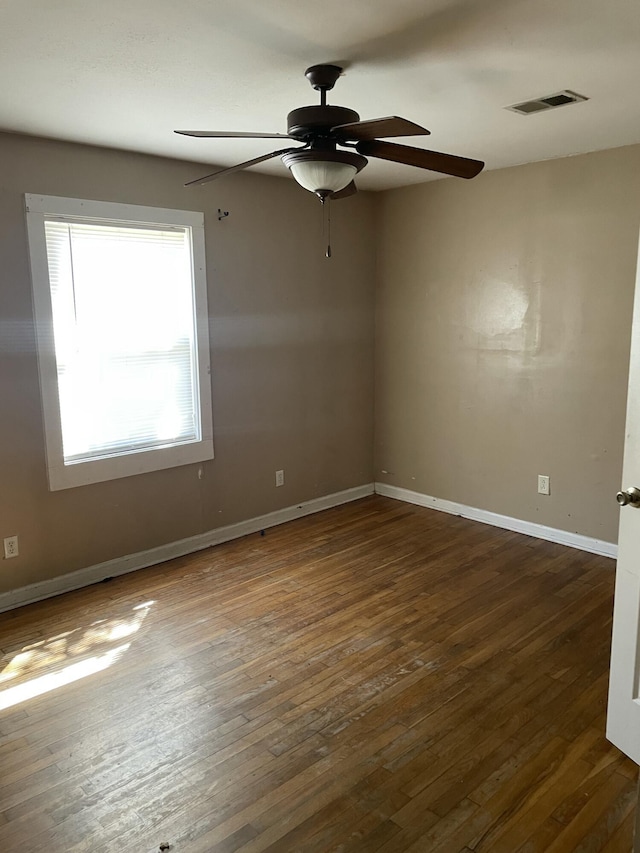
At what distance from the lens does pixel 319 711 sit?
2420mm

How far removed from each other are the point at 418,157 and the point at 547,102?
3.19ft

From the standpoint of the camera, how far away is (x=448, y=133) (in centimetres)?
320

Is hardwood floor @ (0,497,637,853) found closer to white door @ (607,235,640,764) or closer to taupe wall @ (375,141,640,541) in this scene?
white door @ (607,235,640,764)

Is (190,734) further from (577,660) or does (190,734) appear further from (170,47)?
(170,47)

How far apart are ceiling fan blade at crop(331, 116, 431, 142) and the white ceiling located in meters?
0.32

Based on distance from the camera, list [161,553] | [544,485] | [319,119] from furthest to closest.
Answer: [544,485] → [161,553] → [319,119]

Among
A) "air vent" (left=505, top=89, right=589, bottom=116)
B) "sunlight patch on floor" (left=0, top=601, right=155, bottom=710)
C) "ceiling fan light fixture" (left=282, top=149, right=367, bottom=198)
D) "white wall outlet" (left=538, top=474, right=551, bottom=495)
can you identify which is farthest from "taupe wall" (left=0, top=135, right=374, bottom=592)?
"air vent" (left=505, top=89, right=589, bottom=116)

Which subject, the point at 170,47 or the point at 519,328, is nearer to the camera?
the point at 170,47

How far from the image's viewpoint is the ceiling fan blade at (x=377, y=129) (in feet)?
5.97

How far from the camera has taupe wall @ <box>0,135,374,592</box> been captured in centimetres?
325

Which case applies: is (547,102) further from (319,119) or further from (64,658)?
(64,658)

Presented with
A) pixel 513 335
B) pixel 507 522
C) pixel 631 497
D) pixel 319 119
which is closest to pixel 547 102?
pixel 319 119

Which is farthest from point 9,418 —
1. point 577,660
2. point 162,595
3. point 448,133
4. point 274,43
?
point 577,660

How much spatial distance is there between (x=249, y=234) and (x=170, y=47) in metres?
2.06
